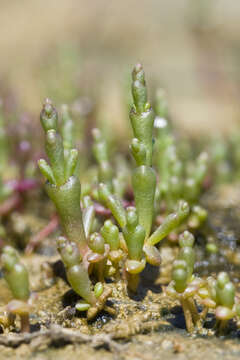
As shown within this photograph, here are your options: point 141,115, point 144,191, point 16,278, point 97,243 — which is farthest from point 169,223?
point 16,278

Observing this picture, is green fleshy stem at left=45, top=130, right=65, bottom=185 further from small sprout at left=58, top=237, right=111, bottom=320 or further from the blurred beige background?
the blurred beige background

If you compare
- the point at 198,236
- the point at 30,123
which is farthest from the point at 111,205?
the point at 30,123

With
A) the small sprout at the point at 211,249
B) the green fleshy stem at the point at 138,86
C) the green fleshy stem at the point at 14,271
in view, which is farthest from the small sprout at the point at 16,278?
the small sprout at the point at 211,249

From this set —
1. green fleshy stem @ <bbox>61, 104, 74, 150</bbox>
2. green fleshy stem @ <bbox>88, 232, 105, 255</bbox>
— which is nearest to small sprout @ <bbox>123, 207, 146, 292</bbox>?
green fleshy stem @ <bbox>88, 232, 105, 255</bbox>

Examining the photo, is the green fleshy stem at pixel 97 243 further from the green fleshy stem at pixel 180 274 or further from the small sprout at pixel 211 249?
the small sprout at pixel 211 249

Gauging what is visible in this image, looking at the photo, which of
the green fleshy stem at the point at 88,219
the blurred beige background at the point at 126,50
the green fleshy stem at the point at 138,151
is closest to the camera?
the green fleshy stem at the point at 138,151

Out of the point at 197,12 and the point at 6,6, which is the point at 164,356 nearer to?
the point at 197,12
